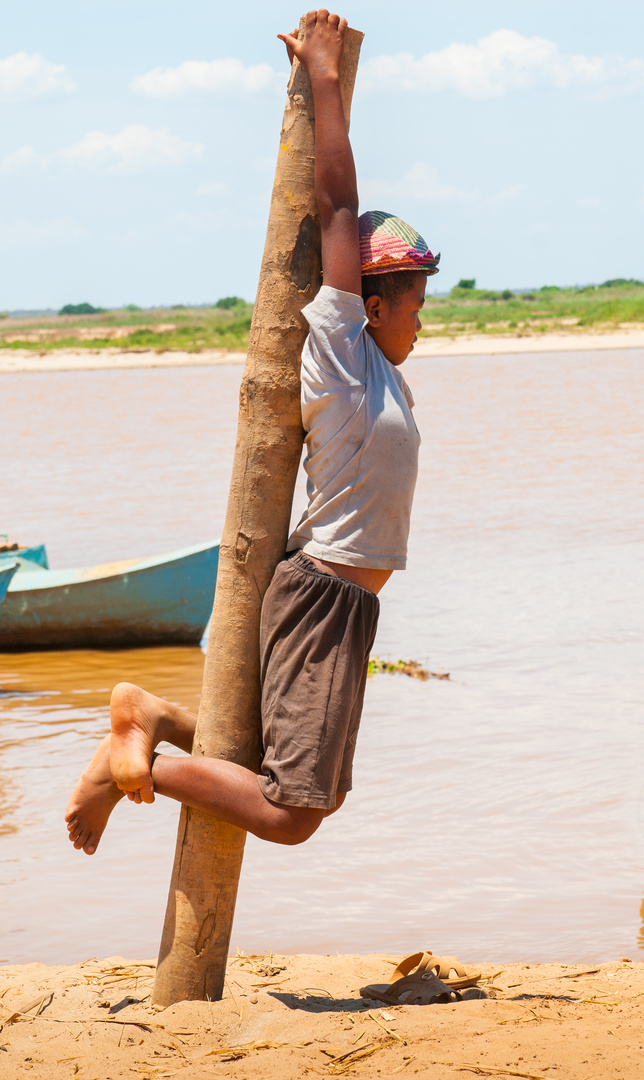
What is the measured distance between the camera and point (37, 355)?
47.4 metres

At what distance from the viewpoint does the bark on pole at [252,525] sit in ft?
9.04

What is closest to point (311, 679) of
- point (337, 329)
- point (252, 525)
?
point (252, 525)

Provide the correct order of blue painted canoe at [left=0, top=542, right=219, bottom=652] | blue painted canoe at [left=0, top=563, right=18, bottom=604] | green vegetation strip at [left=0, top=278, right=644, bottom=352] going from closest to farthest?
1. blue painted canoe at [left=0, top=563, right=18, bottom=604]
2. blue painted canoe at [left=0, top=542, right=219, bottom=652]
3. green vegetation strip at [left=0, top=278, right=644, bottom=352]

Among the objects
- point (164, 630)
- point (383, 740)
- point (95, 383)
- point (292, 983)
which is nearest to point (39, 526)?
point (164, 630)

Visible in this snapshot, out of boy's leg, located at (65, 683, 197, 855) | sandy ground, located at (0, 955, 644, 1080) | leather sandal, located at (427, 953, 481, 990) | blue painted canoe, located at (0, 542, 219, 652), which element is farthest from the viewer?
blue painted canoe, located at (0, 542, 219, 652)

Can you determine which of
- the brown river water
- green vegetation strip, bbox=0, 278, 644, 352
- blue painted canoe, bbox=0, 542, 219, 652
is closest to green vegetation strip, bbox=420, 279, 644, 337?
green vegetation strip, bbox=0, 278, 644, 352

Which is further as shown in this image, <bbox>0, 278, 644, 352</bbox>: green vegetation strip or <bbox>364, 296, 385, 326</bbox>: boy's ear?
<bbox>0, 278, 644, 352</bbox>: green vegetation strip

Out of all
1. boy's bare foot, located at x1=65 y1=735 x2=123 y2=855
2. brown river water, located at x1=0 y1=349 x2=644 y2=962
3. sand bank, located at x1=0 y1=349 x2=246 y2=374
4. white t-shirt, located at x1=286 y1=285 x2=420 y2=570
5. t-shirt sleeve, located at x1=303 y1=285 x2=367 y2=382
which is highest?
sand bank, located at x1=0 y1=349 x2=246 y2=374

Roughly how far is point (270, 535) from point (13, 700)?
5.01 meters

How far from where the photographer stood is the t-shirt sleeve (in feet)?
8.52

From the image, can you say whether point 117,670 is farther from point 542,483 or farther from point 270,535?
point 542,483

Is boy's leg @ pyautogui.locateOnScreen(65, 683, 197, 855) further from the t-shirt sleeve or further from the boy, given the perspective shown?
the t-shirt sleeve

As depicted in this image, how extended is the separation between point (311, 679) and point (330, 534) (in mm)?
329

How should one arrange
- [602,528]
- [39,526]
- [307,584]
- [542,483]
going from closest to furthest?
[307,584]
[602,528]
[39,526]
[542,483]
